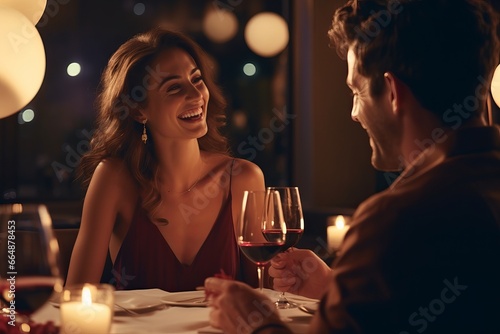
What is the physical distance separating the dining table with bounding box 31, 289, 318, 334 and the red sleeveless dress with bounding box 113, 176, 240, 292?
0.74 metres

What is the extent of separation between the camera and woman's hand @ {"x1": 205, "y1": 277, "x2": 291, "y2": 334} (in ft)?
3.78

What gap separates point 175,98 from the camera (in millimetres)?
2641

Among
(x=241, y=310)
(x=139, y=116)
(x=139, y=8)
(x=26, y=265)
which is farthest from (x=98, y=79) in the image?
(x=26, y=265)

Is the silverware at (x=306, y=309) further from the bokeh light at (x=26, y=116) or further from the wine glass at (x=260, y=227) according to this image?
the bokeh light at (x=26, y=116)

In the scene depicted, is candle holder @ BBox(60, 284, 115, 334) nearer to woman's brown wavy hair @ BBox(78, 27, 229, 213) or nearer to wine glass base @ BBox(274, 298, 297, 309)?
wine glass base @ BBox(274, 298, 297, 309)

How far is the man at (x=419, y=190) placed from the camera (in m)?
1.04

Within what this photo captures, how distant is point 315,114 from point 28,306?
158 inches

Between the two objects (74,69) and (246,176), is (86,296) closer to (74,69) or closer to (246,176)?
(246,176)

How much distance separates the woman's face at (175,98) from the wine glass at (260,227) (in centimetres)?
102

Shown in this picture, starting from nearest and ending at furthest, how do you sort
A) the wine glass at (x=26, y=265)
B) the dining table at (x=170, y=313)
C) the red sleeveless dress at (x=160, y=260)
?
the wine glass at (x=26, y=265) < the dining table at (x=170, y=313) < the red sleeveless dress at (x=160, y=260)

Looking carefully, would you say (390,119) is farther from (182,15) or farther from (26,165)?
(182,15)

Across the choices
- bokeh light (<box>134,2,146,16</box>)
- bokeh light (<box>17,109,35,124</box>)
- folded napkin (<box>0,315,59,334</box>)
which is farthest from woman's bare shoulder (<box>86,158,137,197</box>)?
bokeh light (<box>134,2,146,16</box>)

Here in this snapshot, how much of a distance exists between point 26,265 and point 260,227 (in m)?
0.71

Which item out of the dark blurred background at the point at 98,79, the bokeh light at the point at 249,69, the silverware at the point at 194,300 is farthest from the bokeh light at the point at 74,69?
the silverware at the point at 194,300
